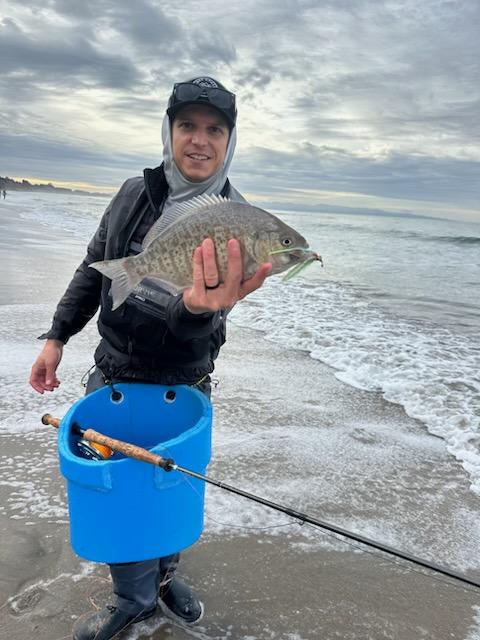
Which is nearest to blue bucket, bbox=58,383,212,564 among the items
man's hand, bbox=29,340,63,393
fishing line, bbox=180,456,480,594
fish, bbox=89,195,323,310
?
man's hand, bbox=29,340,63,393

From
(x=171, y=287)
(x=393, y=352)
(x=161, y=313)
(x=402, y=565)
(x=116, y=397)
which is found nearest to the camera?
(x=171, y=287)

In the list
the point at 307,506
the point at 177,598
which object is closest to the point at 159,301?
the point at 177,598

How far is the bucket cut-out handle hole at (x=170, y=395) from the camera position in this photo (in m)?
2.79

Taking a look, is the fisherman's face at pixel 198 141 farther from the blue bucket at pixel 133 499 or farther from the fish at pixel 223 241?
the blue bucket at pixel 133 499

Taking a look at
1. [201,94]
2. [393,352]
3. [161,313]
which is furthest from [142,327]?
[393,352]

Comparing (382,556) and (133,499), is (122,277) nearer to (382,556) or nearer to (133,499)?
(133,499)

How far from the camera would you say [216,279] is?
2160mm

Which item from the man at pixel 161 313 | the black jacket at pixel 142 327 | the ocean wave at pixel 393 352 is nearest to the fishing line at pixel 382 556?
the man at pixel 161 313

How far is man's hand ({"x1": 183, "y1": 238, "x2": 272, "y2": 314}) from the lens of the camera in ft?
6.95

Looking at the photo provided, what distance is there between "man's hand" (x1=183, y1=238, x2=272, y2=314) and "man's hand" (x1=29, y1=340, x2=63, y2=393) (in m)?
1.27

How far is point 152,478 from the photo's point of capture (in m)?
2.23

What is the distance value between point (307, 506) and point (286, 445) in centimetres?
88

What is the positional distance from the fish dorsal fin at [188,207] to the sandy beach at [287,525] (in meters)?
1.91

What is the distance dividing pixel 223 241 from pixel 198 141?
822 millimetres
